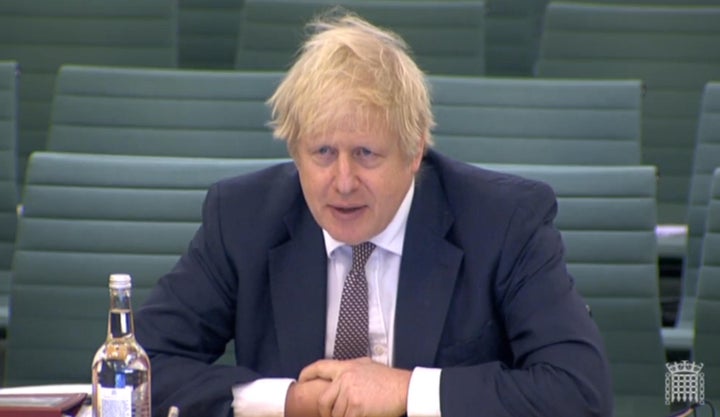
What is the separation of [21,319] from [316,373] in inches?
48.3

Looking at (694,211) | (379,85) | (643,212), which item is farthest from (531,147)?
(379,85)

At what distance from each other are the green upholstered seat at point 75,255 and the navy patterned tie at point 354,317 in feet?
2.96

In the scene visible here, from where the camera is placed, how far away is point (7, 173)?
3.98 metres

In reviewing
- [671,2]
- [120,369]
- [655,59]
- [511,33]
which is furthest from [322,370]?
[671,2]

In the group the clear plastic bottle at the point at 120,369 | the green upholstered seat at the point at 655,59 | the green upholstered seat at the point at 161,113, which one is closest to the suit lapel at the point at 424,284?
the clear plastic bottle at the point at 120,369

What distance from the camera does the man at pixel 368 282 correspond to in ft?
7.08

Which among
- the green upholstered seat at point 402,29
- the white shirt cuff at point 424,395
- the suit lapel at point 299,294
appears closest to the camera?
the white shirt cuff at point 424,395

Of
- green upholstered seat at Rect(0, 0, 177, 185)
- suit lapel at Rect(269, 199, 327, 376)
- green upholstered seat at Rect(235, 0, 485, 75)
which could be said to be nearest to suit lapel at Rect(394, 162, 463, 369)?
suit lapel at Rect(269, 199, 327, 376)

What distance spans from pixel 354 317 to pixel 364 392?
24 cm

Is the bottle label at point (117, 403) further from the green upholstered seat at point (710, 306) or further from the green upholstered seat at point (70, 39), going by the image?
the green upholstered seat at point (70, 39)

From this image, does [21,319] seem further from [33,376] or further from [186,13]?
[186,13]

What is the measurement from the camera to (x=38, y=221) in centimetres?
317

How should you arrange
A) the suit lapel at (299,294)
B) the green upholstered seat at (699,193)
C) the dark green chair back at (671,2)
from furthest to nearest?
the dark green chair back at (671,2) → the green upholstered seat at (699,193) → the suit lapel at (299,294)

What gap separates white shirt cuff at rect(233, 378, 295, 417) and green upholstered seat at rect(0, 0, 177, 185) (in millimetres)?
2590
